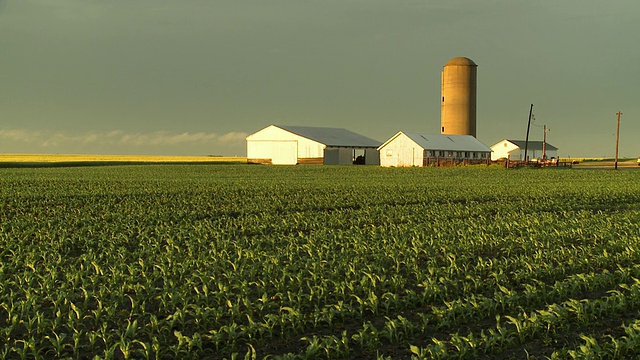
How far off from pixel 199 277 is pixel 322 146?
7115 centimetres

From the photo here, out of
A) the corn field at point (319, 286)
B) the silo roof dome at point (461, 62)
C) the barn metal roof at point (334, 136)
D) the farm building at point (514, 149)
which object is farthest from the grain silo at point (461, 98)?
the corn field at point (319, 286)

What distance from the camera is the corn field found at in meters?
8.17

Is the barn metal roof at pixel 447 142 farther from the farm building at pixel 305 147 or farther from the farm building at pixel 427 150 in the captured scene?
the farm building at pixel 305 147

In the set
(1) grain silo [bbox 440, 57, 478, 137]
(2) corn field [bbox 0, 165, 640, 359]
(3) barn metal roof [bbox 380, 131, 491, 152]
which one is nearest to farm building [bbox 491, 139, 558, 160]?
(1) grain silo [bbox 440, 57, 478, 137]

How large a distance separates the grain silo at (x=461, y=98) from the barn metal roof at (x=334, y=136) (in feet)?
36.4

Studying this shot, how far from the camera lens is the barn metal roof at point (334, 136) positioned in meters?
85.3

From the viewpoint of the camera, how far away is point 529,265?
40.1 ft

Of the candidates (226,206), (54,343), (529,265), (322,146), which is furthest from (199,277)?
(322,146)

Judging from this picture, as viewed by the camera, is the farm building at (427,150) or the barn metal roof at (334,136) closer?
the farm building at (427,150)

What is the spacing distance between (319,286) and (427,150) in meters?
68.3

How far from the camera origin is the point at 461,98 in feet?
300

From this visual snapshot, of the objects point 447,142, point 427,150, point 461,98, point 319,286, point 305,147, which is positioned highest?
point 461,98

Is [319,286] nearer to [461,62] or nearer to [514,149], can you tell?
[461,62]

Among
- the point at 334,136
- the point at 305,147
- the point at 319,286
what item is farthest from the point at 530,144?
the point at 319,286
